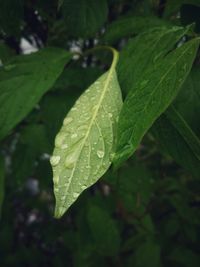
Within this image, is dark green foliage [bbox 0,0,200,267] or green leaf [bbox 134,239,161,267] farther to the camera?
green leaf [bbox 134,239,161,267]

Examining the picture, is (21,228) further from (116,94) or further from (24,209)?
(116,94)

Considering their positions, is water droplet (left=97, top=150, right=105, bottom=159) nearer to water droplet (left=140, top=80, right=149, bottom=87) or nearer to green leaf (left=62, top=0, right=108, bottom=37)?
water droplet (left=140, top=80, right=149, bottom=87)

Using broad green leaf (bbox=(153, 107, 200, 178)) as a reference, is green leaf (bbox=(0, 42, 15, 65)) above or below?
above

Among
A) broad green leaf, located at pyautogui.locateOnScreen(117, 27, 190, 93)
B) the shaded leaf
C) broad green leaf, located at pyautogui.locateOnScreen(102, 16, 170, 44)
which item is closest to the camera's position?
broad green leaf, located at pyautogui.locateOnScreen(117, 27, 190, 93)

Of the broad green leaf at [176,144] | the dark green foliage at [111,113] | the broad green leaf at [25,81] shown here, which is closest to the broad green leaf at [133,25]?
the dark green foliage at [111,113]

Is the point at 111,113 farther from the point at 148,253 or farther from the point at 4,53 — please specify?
the point at 148,253

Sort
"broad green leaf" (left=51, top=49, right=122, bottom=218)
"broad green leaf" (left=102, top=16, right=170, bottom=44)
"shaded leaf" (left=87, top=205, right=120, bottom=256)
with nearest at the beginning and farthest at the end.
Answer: "broad green leaf" (left=51, top=49, right=122, bottom=218) → "broad green leaf" (left=102, top=16, right=170, bottom=44) → "shaded leaf" (left=87, top=205, right=120, bottom=256)

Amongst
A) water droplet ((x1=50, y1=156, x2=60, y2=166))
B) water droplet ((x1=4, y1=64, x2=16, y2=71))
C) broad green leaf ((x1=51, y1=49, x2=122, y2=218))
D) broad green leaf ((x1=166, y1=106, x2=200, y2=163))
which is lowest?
broad green leaf ((x1=166, y1=106, x2=200, y2=163))

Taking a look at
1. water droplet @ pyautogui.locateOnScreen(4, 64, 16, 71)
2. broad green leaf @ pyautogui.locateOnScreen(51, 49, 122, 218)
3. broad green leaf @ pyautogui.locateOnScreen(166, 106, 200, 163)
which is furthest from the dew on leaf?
water droplet @ pyautogui.locateOnScreen(4, 64, 16, 71)

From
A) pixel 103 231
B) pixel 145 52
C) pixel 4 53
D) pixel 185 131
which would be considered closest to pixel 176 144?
pixel 185 131

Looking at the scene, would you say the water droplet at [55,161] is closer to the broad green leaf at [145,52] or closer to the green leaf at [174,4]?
the broad green leaf at [145,52]

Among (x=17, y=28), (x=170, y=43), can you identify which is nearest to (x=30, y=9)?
(x=17, y=28)
